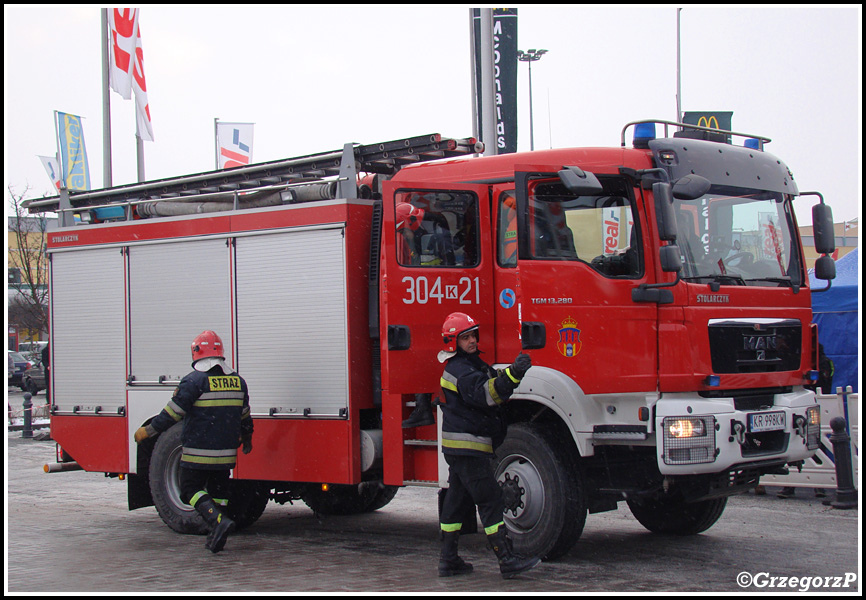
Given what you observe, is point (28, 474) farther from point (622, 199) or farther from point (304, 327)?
point (622, 199)

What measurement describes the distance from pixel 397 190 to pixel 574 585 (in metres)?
3.25

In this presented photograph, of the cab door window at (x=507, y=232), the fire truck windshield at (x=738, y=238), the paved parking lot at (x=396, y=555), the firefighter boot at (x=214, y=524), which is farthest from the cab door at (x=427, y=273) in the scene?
the firefighter boot at (x=214, y=524)

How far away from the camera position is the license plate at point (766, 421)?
6867 mm

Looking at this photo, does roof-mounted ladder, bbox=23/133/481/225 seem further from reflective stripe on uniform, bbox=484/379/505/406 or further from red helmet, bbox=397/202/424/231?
reflective stripe on uniform, bbox=484/379/505/406

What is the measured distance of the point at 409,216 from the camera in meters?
7.71

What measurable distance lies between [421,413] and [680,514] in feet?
8.46

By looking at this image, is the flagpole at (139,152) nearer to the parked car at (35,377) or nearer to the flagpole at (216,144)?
the flagpole at (216,144)

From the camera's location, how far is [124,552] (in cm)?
829

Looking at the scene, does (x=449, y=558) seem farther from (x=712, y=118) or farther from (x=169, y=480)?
(x=712, y=118)

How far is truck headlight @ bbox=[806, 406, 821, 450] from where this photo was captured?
7328 millimetres

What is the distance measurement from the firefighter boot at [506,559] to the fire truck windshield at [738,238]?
2.26 m

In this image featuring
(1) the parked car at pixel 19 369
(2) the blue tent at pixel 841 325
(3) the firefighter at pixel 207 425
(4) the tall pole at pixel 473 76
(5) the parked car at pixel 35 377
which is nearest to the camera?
(3) the firefighter at pixel 207 425

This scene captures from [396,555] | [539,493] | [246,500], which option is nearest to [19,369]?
[246,500]

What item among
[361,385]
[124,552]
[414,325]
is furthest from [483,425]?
[124,552]
